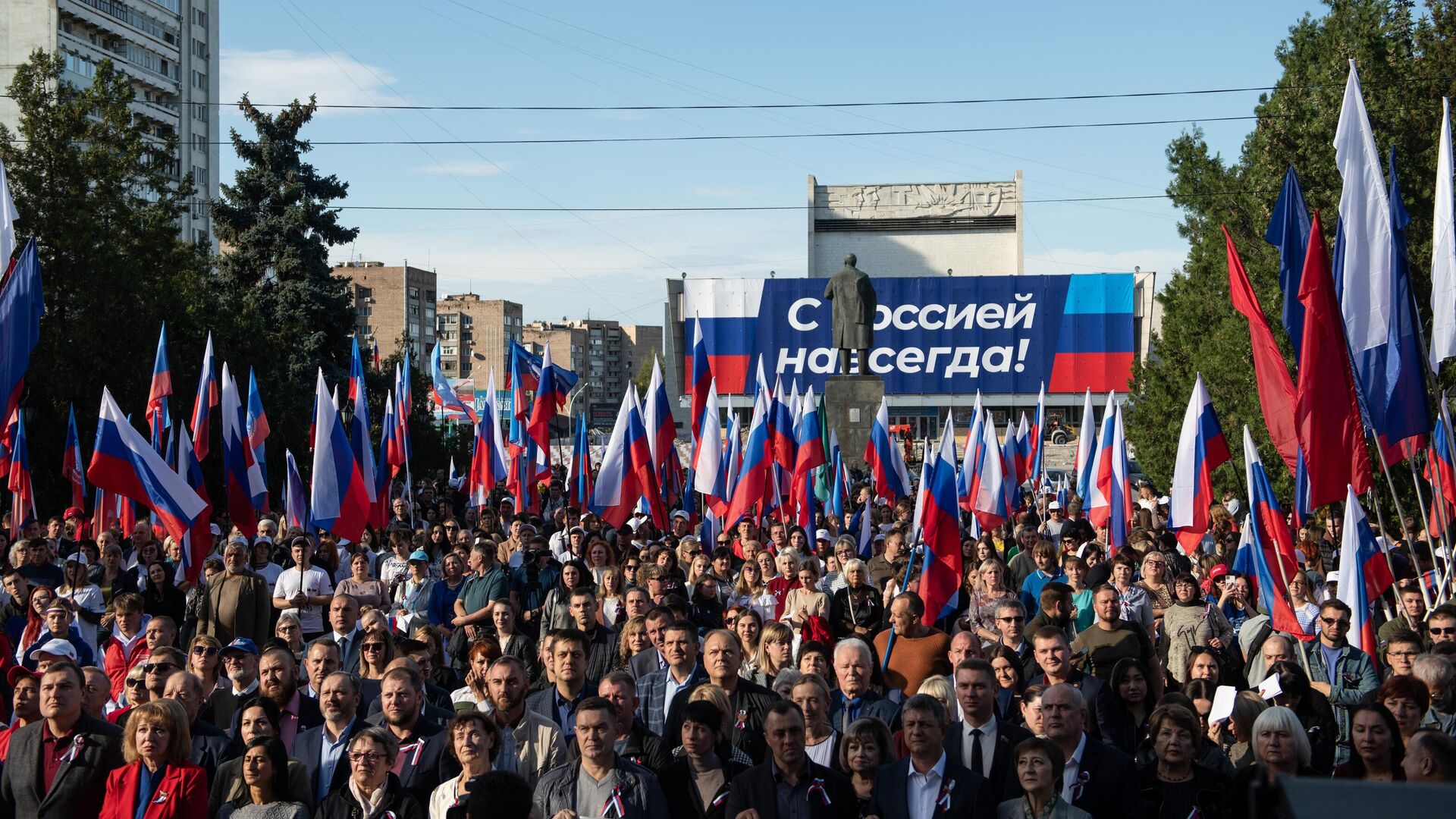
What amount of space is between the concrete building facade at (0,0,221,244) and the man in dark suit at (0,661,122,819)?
5527cm

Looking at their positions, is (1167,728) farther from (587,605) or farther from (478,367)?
(478,367)

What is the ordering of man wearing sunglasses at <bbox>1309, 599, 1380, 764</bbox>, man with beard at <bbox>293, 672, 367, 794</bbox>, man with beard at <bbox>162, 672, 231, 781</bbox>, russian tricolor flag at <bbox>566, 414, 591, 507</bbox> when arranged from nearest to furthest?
man with beard at <bbox>293, 672, 367, 794</bbox>, man with beard at <bbox>162, 672, 231, 781</bbox>, man wearing sunglasses at <bbox>1309, 599, 1380, 764</bbox>, russian tricolor flag at <bbox>566, 414, 591, 507</bbox>

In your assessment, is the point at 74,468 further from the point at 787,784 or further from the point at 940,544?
the point at 787,784

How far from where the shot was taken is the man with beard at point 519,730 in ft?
20.8

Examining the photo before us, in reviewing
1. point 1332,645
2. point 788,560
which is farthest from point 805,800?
point 788,560

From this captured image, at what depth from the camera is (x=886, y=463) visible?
1955cm

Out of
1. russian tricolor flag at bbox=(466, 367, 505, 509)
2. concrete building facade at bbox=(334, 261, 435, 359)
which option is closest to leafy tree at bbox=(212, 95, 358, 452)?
russian tricolor flag at bbox=(466, 367, 505, 509)

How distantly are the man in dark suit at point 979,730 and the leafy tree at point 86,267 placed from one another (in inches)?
843

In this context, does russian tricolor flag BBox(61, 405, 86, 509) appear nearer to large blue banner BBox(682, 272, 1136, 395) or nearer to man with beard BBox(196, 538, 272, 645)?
man with beard BBox(196, 538, 272, 645)

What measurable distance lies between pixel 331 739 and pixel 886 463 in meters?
13.7

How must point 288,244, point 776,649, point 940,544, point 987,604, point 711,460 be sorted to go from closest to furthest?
point 776,649 → point 987,604 → point 940,544 → point 711,460 → point 288,244

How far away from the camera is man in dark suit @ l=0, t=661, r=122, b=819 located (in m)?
6.07

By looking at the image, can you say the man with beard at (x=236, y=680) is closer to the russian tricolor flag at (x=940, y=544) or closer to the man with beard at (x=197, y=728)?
the man with beard at (x=197, y=728)

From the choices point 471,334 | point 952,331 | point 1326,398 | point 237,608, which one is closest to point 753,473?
point 237,608
